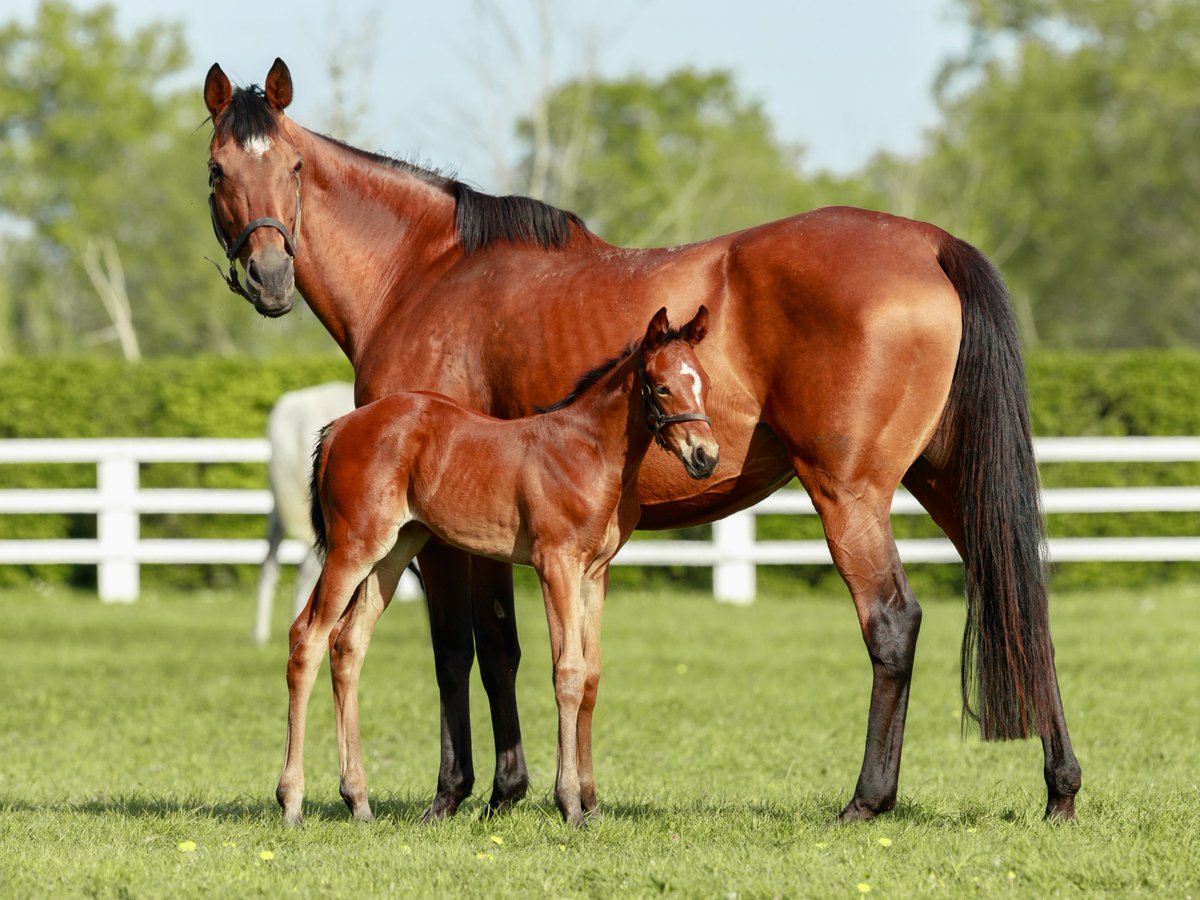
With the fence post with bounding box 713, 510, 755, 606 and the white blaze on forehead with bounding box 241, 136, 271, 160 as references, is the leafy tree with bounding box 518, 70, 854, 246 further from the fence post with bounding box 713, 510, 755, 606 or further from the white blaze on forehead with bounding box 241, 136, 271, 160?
the white blaze on forehead with bounding box 241, 136, 271, 160

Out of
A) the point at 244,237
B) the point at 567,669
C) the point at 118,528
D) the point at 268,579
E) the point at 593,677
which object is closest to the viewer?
the point at 567,669

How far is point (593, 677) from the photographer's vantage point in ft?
15.9

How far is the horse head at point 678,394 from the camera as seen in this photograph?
4523 mm

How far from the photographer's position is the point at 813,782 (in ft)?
21.3

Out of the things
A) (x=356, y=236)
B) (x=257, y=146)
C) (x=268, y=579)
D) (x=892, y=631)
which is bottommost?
(x=892, y=631)

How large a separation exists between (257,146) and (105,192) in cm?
3626

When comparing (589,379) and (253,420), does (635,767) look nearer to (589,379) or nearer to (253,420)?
(589,379)

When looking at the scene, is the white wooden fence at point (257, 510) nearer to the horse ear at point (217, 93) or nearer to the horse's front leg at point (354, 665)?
the horse's front leg at point (354, 665)

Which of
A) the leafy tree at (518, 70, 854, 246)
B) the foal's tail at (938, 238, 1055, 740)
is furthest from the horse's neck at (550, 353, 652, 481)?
the leafy tree at (518, 70, 854, 246)

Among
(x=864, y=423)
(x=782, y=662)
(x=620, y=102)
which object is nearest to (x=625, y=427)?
(x=864, y=423)

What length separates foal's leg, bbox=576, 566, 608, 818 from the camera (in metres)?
4.89

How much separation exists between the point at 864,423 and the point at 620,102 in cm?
4341

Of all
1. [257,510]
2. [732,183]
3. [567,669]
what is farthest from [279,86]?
[732,183]

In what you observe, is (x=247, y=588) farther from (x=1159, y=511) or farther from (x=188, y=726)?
(x=1159, y=511)
